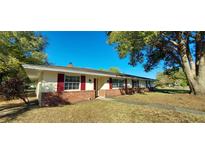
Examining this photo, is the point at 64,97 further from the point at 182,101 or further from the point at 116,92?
the point at 182,101

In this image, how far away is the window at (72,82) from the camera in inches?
419

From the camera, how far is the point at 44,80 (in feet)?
30.3

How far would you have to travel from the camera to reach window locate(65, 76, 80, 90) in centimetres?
1063

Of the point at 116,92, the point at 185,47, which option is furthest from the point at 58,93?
the point at 185,47

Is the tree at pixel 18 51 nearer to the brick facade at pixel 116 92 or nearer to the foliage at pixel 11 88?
the foliage at pixel 11 88

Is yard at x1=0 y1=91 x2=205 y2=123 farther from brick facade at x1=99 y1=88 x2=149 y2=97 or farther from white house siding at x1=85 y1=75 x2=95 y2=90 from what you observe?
brick facade at x1=99 y1=88 x2=149 y2=97

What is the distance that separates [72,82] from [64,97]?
159cm

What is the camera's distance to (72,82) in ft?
36.1

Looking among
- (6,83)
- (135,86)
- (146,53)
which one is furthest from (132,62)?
(6,83)

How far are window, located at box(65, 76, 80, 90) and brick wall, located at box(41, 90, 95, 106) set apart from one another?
0.51 m

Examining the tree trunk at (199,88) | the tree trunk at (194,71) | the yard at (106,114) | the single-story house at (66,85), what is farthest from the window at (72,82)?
the tree trunk at (199,88)

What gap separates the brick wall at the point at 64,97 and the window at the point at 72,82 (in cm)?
51
